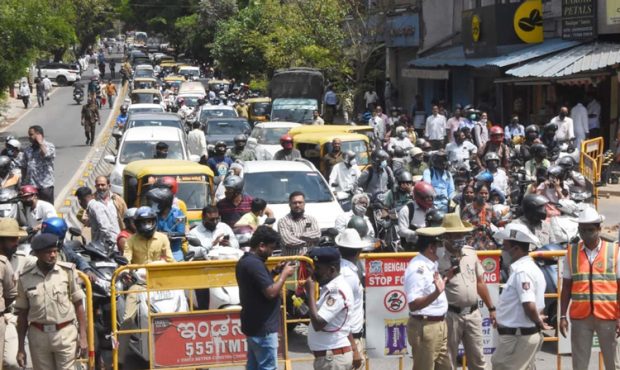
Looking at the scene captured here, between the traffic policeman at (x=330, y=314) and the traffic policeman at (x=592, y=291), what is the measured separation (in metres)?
2.07


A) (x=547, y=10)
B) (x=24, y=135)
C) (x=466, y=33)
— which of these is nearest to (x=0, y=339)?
(x=547, y=10)

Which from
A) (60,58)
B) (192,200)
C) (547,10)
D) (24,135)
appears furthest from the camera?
(60,58)

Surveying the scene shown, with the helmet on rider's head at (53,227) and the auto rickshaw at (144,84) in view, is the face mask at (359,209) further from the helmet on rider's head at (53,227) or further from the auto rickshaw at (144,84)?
the auto rickshaw at (144,84)

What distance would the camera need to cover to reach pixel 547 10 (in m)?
27.9

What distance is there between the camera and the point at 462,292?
892cm

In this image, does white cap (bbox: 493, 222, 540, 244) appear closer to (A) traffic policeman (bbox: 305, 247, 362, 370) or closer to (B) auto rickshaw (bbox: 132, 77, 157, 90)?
(A) traffic policeman (bbox: 305, 247, 362, 370)

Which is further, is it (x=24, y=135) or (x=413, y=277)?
(x=24, y=135)

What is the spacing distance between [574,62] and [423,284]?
56.4 feet

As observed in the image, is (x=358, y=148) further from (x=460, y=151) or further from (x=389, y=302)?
(x=389, y=302)

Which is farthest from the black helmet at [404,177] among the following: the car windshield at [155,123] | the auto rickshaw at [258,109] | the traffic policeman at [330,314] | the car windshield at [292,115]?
the auto rickshaw at [258,109]

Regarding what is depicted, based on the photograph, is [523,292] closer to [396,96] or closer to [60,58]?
[396,96]

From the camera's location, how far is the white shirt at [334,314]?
7.82 metres

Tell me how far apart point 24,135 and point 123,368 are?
1248 inches

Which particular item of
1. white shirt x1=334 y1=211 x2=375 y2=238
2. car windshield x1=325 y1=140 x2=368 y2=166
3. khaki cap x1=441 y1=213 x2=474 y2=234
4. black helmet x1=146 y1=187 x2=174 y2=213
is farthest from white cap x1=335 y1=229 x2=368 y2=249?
car windshield x1=325 y1=140 x2=368 y2=166
